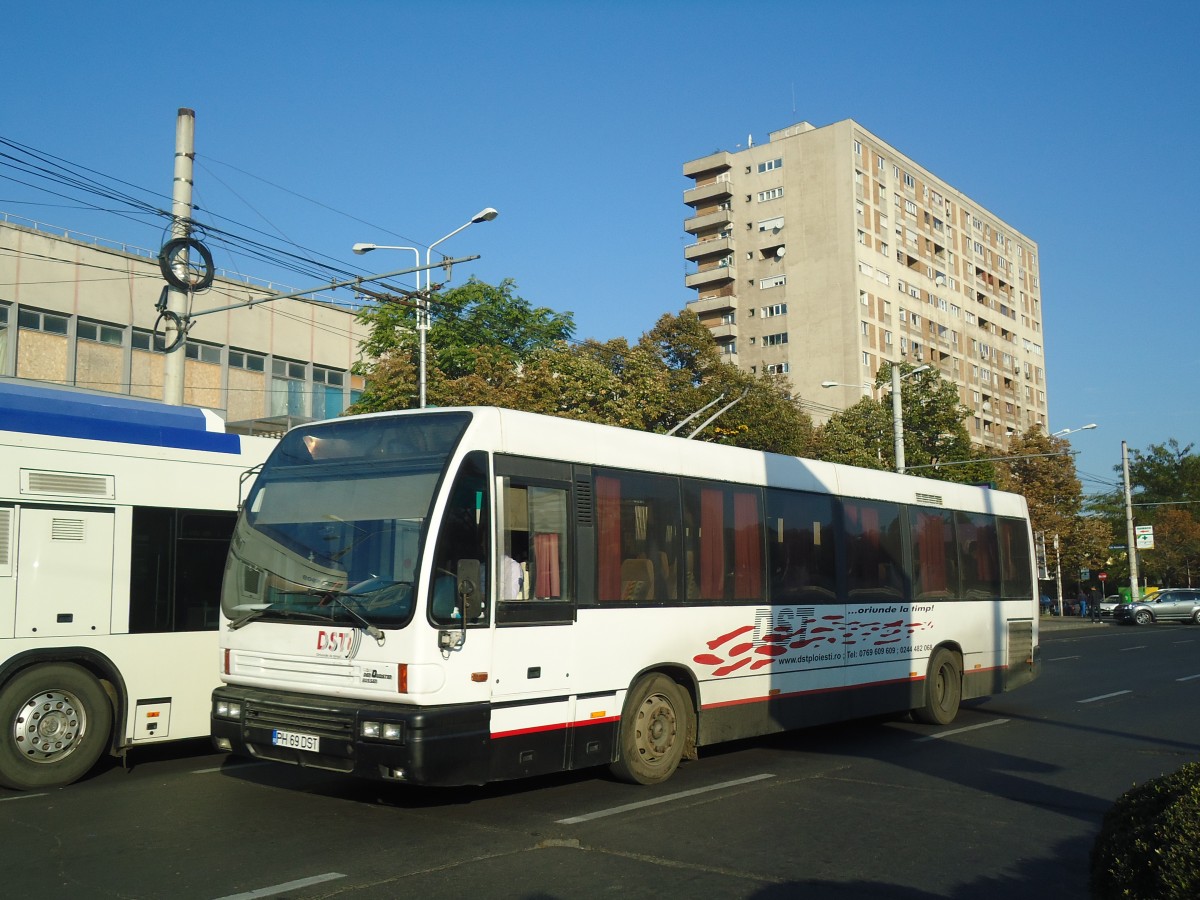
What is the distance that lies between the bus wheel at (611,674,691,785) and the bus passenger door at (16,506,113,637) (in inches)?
183

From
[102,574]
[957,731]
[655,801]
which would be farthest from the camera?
[957,731]

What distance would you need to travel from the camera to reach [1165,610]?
2028 inches

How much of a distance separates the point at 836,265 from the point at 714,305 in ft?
34.5

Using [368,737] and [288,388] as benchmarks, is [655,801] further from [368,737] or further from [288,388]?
[288,388]

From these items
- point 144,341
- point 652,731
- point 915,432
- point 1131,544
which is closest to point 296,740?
point 652,731

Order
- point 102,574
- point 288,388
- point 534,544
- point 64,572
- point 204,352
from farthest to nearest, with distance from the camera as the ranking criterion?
point 288,388 < point 204,352 < point 102,574 < point 64,572 < point 534,544

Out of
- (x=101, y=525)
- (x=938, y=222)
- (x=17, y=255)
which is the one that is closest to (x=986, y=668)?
(x=101, y=525)

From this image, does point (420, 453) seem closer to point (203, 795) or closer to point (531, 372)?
point (203, 795)

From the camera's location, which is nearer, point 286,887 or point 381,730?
point 286,887

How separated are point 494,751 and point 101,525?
14.5 feet

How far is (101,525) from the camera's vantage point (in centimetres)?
999

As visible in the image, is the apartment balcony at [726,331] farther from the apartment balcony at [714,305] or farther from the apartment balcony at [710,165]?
the apartment balcony at [710,165]

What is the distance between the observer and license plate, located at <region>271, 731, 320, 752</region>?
798 cm

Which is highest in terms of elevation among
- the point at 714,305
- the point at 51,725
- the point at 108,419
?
the point at 714,305
